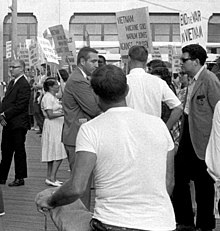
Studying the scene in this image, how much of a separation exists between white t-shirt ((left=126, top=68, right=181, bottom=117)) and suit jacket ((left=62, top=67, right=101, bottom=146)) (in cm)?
48

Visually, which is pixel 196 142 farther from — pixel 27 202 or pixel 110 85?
pixel 110 85

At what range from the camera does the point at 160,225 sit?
3.44 m

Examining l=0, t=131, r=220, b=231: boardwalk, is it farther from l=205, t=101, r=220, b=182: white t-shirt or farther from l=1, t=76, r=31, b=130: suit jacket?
l=205, t=101, r=220, b=182: white t-shirt

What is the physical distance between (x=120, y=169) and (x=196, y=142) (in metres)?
3.34

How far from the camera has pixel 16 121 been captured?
9828 mm

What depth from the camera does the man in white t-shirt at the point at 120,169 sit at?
3.42 m

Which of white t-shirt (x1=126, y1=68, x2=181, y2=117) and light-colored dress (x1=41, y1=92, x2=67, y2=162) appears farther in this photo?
light-colored dress (x1=41, y1=92, x2=67, y2=162)

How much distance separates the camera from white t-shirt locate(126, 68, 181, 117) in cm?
657

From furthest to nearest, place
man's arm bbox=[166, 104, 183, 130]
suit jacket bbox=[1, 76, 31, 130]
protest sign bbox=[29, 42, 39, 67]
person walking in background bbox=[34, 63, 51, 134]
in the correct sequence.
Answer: protest sign bbox=[29, 42, 39, 67]
person walking in background bbox=[34, 63, 51, 134]
suit jacket bbox=[1, 76, 31, 130]
man's arm bbox=[166, 104, 183, 130]

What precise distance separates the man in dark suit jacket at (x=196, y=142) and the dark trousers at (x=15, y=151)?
11.3 ft

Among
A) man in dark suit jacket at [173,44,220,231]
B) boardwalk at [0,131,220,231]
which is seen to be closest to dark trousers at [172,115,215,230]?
man in dark suit jacket at [173,44,220,231]

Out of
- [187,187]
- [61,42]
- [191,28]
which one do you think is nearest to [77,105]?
[187,187]

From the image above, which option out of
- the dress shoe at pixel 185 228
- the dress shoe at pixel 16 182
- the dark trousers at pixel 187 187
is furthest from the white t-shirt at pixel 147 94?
the dress shoe at pixel 16 182

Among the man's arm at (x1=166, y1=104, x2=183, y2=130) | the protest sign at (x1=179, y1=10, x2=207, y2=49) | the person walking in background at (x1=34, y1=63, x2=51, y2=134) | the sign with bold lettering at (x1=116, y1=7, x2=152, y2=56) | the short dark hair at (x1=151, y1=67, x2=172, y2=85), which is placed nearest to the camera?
the man's arm at (x1=166, y1=104, x2=183, y2=130)
